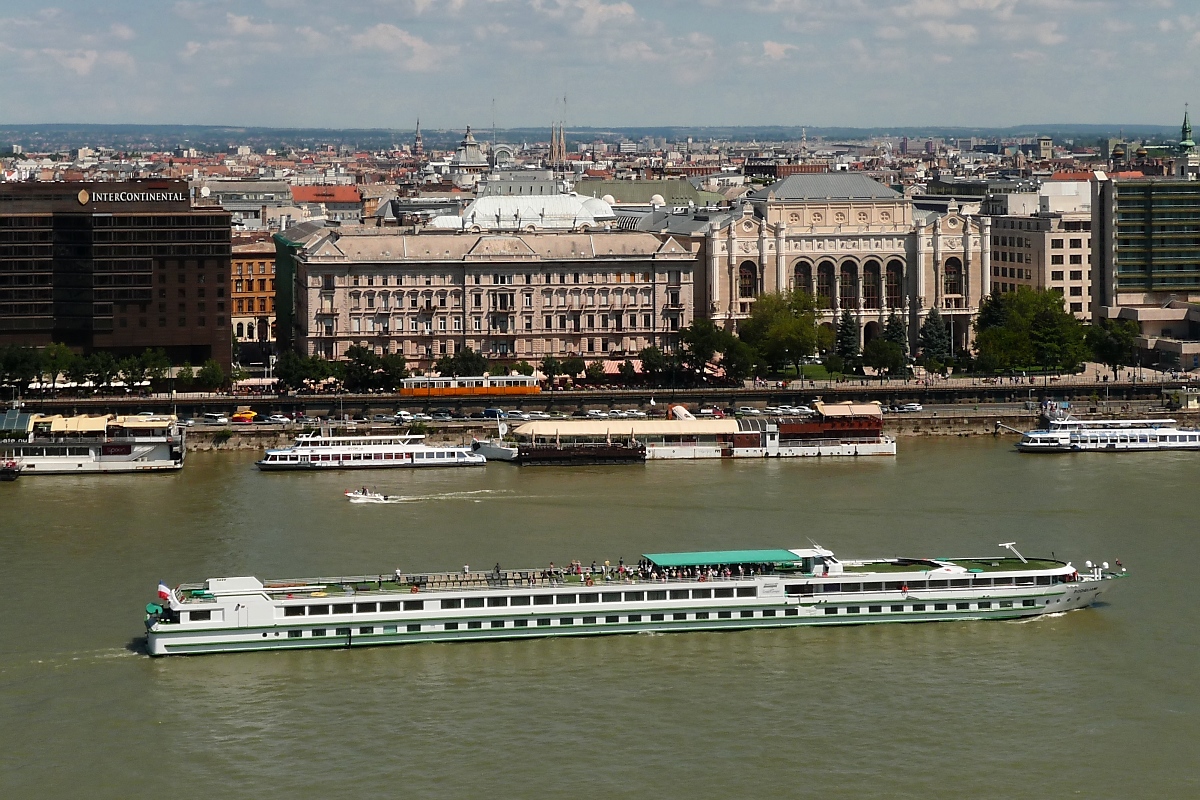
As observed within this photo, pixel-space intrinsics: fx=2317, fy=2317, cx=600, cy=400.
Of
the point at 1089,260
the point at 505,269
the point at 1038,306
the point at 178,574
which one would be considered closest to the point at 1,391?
the point at 505,269

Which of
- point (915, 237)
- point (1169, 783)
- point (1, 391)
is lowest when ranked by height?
point (1169, 783)

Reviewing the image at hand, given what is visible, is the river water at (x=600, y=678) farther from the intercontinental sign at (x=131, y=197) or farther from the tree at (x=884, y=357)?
the intercontinental sign at (x=131, y=197)

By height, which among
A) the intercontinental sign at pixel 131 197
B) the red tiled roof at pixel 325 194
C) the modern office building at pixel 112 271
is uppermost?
the red tiled roof at pixel 325 194

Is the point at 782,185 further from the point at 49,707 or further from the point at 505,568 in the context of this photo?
the point at 49,707

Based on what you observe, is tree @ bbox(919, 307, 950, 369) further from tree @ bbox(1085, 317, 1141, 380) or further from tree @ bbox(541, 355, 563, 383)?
tree @ bbox(541, 355, 563, 383)

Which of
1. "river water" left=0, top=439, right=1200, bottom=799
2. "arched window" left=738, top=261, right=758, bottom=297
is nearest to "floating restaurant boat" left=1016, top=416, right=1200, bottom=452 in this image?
"river water" left=0, top=439, right=1200, bottom=799

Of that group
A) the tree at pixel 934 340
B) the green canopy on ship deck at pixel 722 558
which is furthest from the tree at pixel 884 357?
the green canopy on ship deck at pixel 722 558
